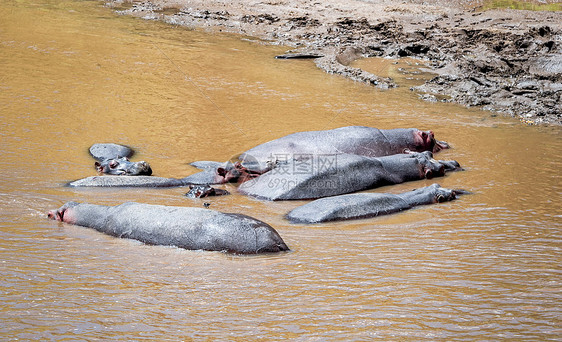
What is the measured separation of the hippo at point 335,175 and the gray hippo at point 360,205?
0.59 metres

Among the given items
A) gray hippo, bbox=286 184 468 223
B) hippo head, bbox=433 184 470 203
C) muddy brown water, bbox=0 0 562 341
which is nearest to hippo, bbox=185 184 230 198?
muddy brown water, bbox=0 0 562 341

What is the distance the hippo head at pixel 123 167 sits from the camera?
8092 mm

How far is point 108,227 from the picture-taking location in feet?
20.2

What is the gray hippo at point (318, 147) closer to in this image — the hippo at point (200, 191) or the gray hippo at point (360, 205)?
the hippo at point (200, 191)

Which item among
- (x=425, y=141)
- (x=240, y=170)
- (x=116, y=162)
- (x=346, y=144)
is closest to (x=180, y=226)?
(x=240, y=170)

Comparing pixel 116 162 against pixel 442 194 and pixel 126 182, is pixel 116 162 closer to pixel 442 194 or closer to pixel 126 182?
pixel 126 182

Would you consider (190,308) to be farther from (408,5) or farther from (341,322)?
(408,5)

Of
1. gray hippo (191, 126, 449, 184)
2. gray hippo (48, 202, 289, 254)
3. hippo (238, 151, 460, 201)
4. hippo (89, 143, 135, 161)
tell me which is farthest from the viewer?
hippo (89, 143, 135, 161)

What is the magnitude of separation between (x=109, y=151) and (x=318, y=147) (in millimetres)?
2991

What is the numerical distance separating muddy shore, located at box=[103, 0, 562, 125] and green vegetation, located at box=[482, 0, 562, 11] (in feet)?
1.45

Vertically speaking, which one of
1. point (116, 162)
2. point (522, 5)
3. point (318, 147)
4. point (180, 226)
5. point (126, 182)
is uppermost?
point (522, 5)

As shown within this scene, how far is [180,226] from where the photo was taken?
5820 millimetres

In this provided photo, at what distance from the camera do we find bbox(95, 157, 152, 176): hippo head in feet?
26.5

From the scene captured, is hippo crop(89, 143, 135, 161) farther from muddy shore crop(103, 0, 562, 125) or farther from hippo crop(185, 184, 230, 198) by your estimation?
muddy shore crop(103, 0, 562, 125)
